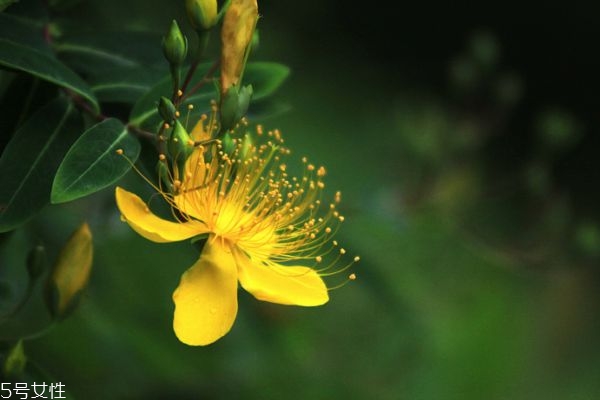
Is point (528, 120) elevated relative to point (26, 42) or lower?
elevated

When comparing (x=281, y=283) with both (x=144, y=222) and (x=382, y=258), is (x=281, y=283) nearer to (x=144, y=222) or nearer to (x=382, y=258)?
(x=144, y=222)

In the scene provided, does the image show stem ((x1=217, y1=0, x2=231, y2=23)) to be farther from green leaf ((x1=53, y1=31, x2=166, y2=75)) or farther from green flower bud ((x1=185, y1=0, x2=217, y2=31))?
green leaf ((x1=53, y1=31, x2=166, y2=75))

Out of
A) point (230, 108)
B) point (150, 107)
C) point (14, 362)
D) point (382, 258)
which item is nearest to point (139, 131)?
point (150, 107)

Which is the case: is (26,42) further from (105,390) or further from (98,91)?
(105,390)

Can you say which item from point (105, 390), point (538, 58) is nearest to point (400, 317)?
point (105, 390)

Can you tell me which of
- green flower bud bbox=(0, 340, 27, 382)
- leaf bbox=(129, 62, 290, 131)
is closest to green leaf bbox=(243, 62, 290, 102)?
leaf bbox=(129, 62, 290, 131)

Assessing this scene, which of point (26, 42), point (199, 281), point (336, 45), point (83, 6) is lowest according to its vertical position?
point (199, 281)

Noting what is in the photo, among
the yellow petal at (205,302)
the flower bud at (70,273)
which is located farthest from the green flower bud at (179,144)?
the flower bud at (70,273)
